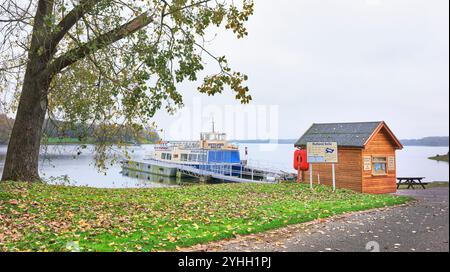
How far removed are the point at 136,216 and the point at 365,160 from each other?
14245mm

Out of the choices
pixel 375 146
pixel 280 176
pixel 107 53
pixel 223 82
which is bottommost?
pixel 280 176

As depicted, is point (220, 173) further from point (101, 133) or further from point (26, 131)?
point (26, 131)

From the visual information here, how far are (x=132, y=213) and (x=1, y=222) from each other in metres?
3.22

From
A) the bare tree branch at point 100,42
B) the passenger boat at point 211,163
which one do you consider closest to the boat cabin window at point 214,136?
the passenger boat at point 211,163

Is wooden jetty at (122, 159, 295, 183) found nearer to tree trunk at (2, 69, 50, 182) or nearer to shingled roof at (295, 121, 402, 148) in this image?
shingled roof at (295, 121, 402, 148)

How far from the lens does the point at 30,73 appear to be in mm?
14531

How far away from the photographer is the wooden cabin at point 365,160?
64.8 feet

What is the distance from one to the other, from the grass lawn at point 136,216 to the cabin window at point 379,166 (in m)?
5.20

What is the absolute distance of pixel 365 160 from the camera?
64.9 feet

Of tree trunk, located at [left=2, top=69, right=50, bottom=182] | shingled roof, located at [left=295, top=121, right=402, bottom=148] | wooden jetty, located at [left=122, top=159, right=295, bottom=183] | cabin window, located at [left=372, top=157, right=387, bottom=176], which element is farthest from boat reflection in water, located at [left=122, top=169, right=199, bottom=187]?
tree trunk, located at [left=2, top=69, right=50, bottom=182]

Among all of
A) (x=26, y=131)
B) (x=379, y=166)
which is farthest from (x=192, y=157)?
(x=26, y=131)

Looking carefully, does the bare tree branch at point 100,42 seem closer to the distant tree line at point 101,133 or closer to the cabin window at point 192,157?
the distant tree line at point 101,133

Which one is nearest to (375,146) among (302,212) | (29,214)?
(302,212)
